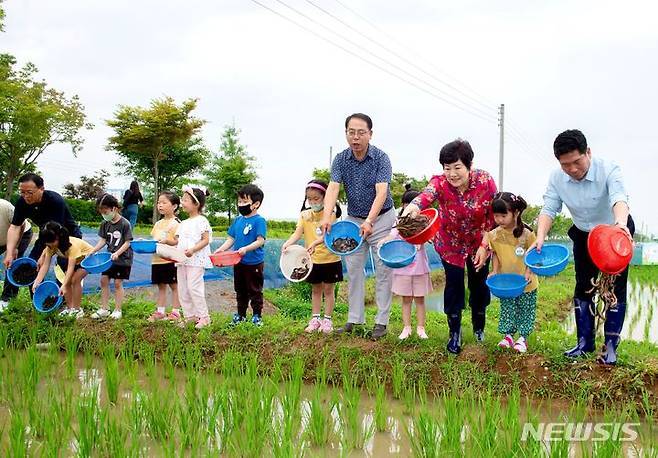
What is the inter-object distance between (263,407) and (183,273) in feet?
7.04

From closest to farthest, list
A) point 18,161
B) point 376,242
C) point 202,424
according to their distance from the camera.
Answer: point 202,424, point 376,242, point 18,161

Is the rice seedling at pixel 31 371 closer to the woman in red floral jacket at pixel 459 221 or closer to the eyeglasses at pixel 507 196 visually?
the woman in red floral jacket at pixel 459 221

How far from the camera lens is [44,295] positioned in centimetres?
492

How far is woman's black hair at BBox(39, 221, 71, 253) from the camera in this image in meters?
4.76

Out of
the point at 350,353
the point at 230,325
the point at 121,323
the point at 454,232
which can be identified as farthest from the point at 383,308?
the point at 121,323

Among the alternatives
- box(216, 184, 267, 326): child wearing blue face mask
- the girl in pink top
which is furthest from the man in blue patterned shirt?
box(216, 184, 267, 326): child wearing blue face mask

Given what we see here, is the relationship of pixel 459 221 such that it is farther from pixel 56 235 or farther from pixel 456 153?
pixel 56 235

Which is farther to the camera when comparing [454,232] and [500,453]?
[454,232]

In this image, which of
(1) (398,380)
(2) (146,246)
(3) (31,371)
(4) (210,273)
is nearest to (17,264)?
(2) (146,246)

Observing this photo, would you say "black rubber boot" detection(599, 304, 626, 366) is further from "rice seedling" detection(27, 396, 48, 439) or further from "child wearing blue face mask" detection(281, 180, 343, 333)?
"rice seedling" detection(27, 396, 48, 439)

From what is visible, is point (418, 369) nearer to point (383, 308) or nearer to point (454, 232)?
point (383, 308)

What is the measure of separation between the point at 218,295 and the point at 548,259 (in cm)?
540

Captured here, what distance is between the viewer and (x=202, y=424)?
2604 millimetres

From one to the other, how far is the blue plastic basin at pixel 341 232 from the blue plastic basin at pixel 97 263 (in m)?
1.99
